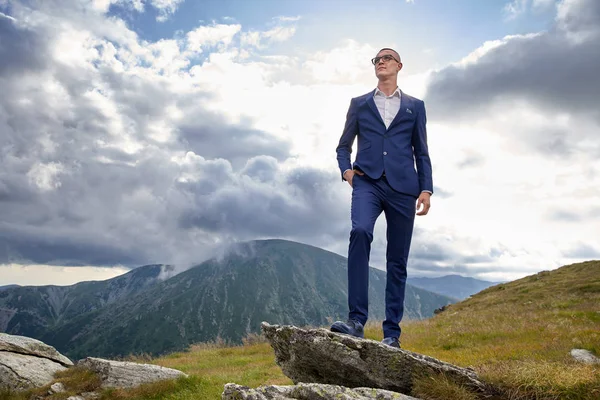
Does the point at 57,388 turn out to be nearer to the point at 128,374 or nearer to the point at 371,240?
the point at 128,374

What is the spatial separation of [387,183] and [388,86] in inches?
73.3

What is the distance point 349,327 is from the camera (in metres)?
6.59

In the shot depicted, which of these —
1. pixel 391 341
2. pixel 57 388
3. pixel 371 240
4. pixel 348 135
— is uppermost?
pixel 348 135

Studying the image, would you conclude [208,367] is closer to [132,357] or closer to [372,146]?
[132,357]

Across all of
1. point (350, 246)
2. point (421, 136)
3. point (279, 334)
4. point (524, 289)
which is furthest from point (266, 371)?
point (524, 289)

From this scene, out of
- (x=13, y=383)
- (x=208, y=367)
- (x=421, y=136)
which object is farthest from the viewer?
(x=208, y=367)

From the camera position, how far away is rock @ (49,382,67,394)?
12.0 m

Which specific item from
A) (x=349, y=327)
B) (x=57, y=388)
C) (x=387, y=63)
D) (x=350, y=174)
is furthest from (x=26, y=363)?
(x=387, y=63)

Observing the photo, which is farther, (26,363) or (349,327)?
(26,363)

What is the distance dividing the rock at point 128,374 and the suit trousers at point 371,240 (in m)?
7.55

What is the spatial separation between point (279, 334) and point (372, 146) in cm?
351

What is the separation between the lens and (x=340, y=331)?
6492 millimetres

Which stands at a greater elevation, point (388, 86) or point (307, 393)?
point (388, 86)

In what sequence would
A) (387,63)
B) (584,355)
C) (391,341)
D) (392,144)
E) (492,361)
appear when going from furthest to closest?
1. (584,355)
2. (492,361)
3. (387,63)
4. (392,144)
5. (391,341)
